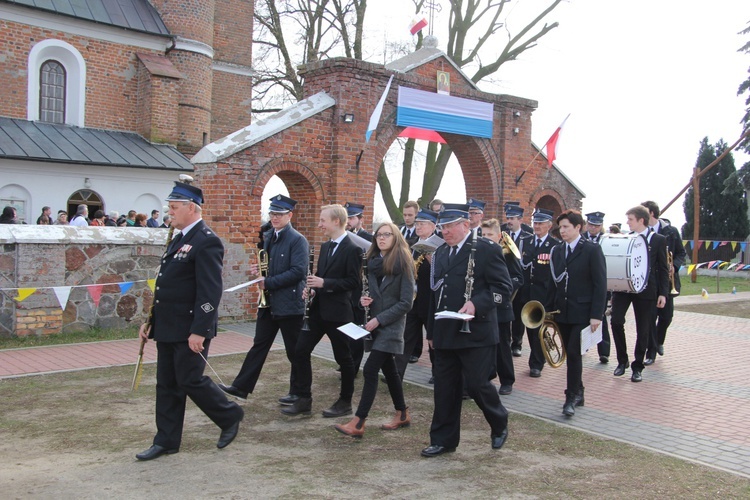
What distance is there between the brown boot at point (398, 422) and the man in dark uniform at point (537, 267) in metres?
2.70

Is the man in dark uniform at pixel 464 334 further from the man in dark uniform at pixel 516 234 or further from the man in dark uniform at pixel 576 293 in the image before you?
the man in dark uniform at pixel 516 234

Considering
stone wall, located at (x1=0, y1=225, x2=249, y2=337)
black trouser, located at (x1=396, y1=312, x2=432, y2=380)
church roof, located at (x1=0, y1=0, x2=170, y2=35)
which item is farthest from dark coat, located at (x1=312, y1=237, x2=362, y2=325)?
church roof, located at (x1=0, y1=0, x2=170, y2=35)

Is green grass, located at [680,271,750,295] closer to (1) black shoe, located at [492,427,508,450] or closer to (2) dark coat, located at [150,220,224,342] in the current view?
(1) black shoe, located at [492,427,508,450]

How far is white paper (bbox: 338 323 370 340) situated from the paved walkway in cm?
204

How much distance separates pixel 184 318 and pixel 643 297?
587cm

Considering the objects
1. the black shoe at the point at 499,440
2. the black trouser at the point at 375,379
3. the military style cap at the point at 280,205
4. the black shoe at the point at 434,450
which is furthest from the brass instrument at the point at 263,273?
the black shoe at the point at 499,440

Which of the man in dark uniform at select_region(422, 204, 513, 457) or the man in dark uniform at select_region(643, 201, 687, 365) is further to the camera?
the man in dark uniform at select_region(643, 201, 687, 365)

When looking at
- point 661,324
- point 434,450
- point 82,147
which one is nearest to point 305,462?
point 434,450

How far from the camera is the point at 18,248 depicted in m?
9.95

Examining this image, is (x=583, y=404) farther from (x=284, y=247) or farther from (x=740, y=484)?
(x=284, y=247)

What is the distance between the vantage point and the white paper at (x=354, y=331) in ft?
19.3

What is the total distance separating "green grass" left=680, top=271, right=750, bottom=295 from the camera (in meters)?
23.1

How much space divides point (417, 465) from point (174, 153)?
19.5 metres

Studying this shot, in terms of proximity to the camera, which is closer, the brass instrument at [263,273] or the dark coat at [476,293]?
the dark coat at [476,293]
